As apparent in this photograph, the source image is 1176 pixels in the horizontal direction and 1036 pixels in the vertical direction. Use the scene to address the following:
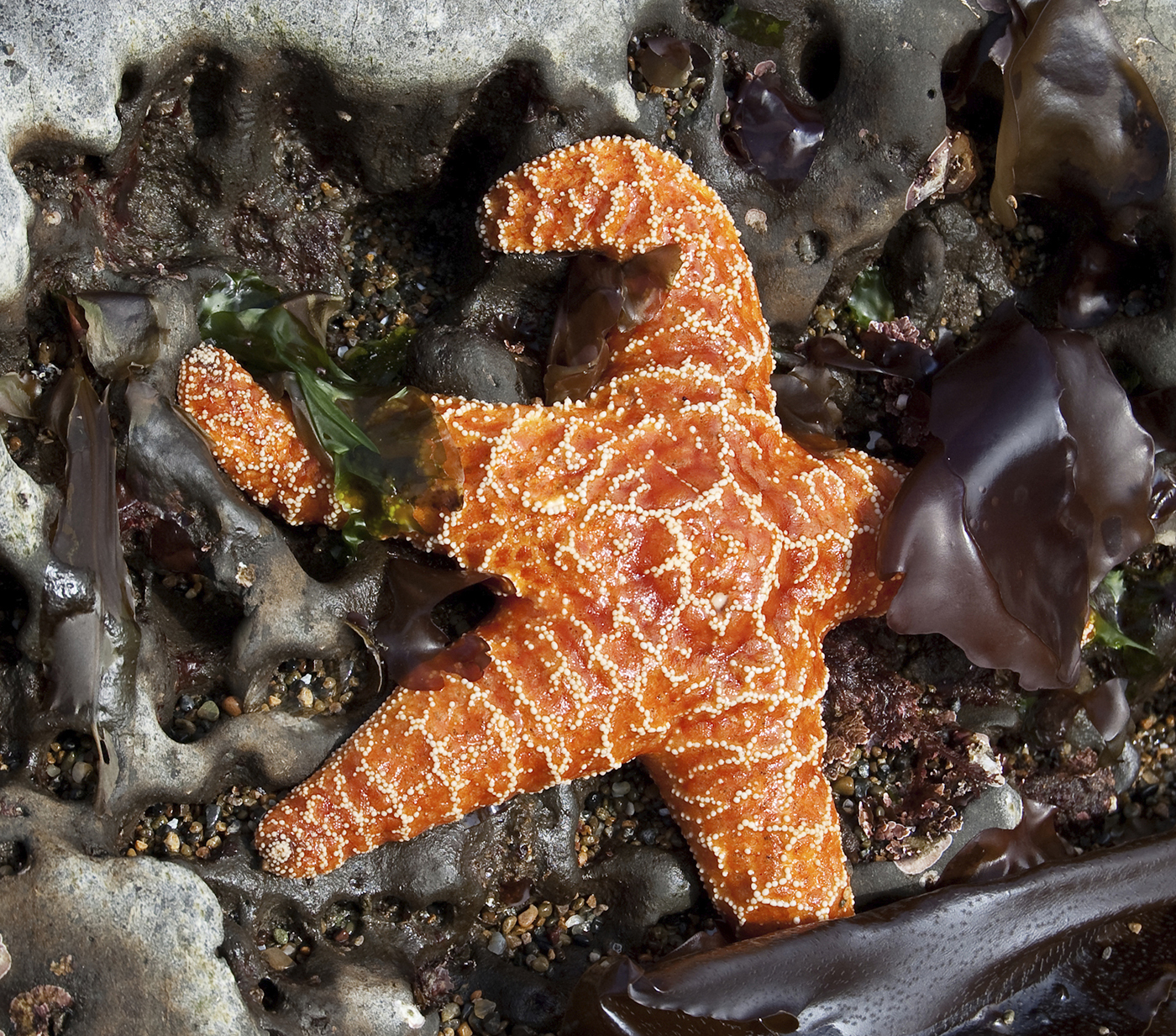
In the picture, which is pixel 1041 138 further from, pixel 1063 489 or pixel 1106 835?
pixel 1106 835

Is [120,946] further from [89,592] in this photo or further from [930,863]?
[930,863]

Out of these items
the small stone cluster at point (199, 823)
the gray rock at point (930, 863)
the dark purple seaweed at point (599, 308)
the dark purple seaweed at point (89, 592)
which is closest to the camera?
the dark purple seaweed at point (89, 592)

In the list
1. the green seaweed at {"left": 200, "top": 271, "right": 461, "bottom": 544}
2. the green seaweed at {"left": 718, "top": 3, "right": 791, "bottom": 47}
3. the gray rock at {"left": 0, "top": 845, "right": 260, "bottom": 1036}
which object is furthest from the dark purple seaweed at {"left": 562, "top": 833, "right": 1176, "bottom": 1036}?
the green seaweed at {"left": 718, "top": 3, "right": 791, "bottom": 47}

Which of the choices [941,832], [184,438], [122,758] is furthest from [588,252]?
[941,832]

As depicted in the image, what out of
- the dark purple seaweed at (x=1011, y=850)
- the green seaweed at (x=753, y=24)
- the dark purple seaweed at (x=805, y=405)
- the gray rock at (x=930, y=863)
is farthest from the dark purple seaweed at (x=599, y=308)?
the dark purple seaweed at (x=1011, y=850)

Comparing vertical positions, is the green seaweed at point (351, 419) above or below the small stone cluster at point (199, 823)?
above

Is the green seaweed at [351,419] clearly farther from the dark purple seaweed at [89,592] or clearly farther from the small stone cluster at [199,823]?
the small stone cluster at [199,823]

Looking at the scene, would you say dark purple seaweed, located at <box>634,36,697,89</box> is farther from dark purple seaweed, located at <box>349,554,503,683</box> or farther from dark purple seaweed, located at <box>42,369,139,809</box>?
dark purple seaweed, located at <box>42,369,139,809</box>
